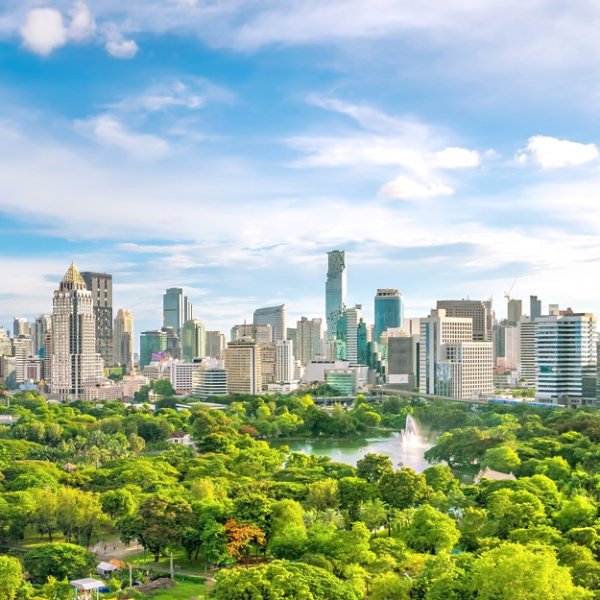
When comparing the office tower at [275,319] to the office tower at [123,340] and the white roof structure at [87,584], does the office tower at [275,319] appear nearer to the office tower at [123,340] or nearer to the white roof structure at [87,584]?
the office tower at [123,340]

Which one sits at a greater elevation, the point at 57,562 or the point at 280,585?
the point at 280,585

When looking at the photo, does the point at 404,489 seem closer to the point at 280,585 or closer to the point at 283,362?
the point at 280,585

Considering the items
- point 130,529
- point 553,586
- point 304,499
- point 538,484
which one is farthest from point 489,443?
point 553,586

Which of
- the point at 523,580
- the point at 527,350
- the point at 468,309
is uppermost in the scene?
the point at 468,309

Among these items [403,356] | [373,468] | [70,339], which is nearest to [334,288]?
[403,356]

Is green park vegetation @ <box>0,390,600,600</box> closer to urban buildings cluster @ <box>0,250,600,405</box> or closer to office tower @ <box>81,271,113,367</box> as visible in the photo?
urban buildings cluster @ <box>0,250,600,405</box>

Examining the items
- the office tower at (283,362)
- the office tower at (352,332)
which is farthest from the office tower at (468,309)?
the office tower at (352,332)
